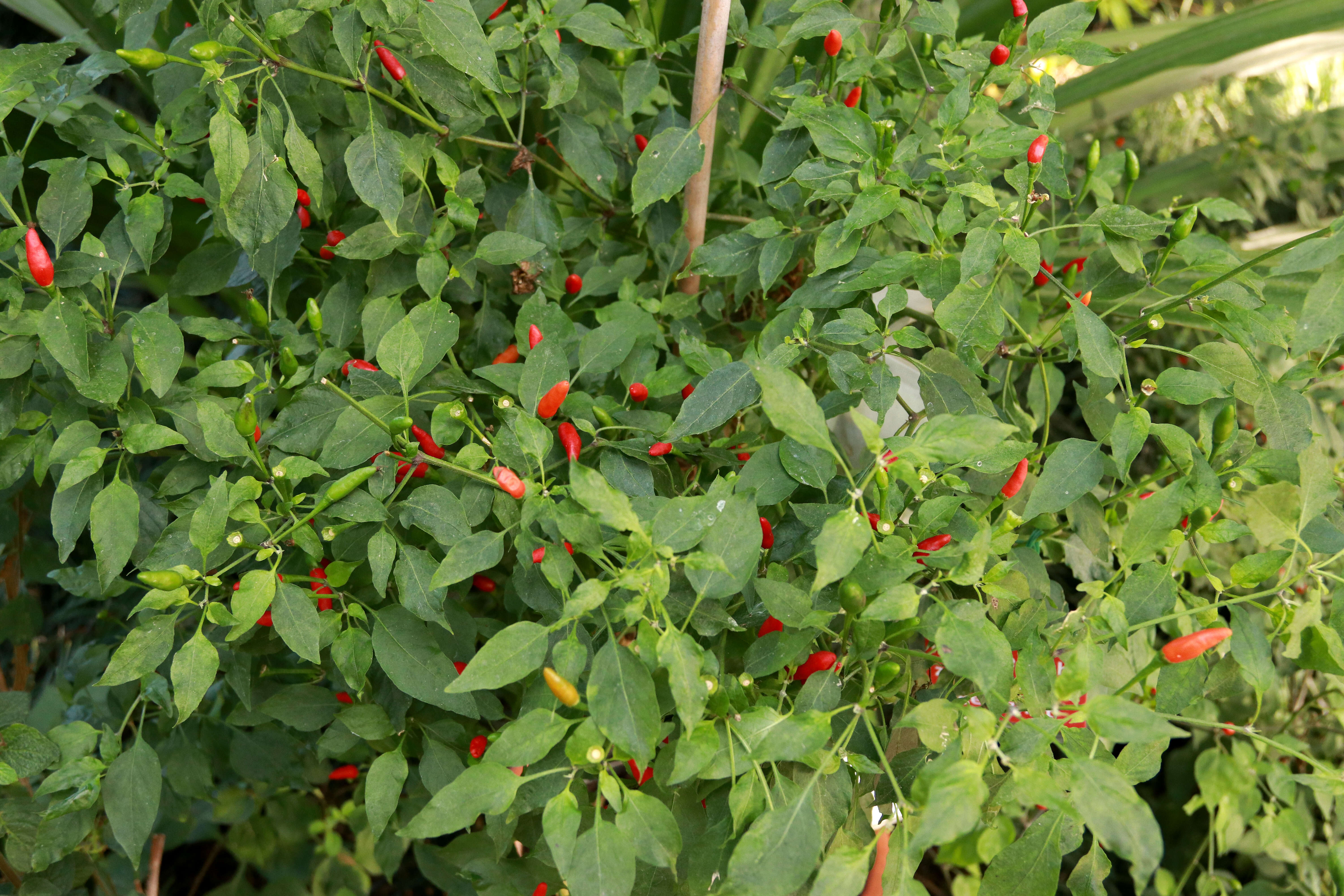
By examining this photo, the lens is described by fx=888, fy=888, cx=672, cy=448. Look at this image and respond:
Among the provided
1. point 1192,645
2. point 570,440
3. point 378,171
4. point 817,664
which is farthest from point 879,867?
point 378,171

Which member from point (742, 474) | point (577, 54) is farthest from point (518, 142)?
point (742, 474)

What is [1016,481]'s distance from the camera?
0.63 meters

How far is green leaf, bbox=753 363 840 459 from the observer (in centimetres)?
47

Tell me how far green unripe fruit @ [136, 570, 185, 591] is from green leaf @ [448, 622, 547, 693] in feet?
0.58

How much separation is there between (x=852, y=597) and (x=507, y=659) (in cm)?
20

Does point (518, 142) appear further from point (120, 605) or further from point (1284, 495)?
point (120, 605)

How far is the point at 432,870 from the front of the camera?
852 millimetres

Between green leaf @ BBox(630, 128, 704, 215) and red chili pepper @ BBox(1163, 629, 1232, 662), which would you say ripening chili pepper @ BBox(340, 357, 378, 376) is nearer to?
green leaf @ BBox(630, 128, 704, 215)

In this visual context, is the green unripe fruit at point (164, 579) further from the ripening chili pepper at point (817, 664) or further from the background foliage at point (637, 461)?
the ripening chili pepper at point (817, 664)

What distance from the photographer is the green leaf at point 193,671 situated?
54cm

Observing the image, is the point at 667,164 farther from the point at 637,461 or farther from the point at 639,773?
the point at 639,773

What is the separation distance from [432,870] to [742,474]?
550mm

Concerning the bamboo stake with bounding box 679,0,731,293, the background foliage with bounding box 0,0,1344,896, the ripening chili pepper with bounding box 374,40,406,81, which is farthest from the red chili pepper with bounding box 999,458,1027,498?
the ripening chili pepper with bounding box 374,40,406,81

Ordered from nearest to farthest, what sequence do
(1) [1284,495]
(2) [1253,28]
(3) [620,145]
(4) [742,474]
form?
(4) [742,474] → (1) [1284,495] → (3) [620,145] → (2) [1253,28]
